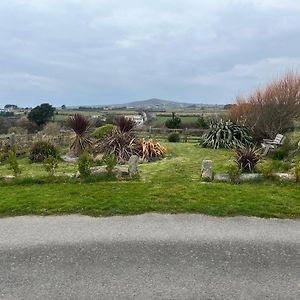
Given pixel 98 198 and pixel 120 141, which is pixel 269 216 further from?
pixel 120 141

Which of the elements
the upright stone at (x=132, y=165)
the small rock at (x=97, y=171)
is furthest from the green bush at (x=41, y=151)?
the upright stone at (x=132, y=165)

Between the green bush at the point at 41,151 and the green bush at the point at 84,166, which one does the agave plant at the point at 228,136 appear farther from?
the green bush at the point at 84,166

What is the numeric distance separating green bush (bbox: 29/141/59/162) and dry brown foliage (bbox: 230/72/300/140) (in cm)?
873

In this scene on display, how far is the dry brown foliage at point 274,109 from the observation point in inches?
577

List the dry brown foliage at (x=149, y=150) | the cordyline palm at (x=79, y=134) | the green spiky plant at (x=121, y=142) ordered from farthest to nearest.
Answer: the cordyline palm at (x=79, y=134) < the dry brown foliage at (x=149, y=150) < the green spiky plant at (x=121, y=142)

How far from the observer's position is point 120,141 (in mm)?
12297

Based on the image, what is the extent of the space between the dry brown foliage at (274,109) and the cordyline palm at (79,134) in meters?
7.39

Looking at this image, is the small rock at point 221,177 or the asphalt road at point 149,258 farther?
the small rock at point 221,177

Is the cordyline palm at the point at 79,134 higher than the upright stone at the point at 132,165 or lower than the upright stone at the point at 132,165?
higher

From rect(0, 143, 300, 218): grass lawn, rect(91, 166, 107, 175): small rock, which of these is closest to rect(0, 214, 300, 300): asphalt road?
rect(0, 143, 300, 218): grass lawn

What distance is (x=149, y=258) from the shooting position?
3898mm

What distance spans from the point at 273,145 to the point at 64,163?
25.1 ft

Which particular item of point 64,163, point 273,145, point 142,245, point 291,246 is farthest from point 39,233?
point 273,145

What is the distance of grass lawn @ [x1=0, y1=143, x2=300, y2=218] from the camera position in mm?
5621
